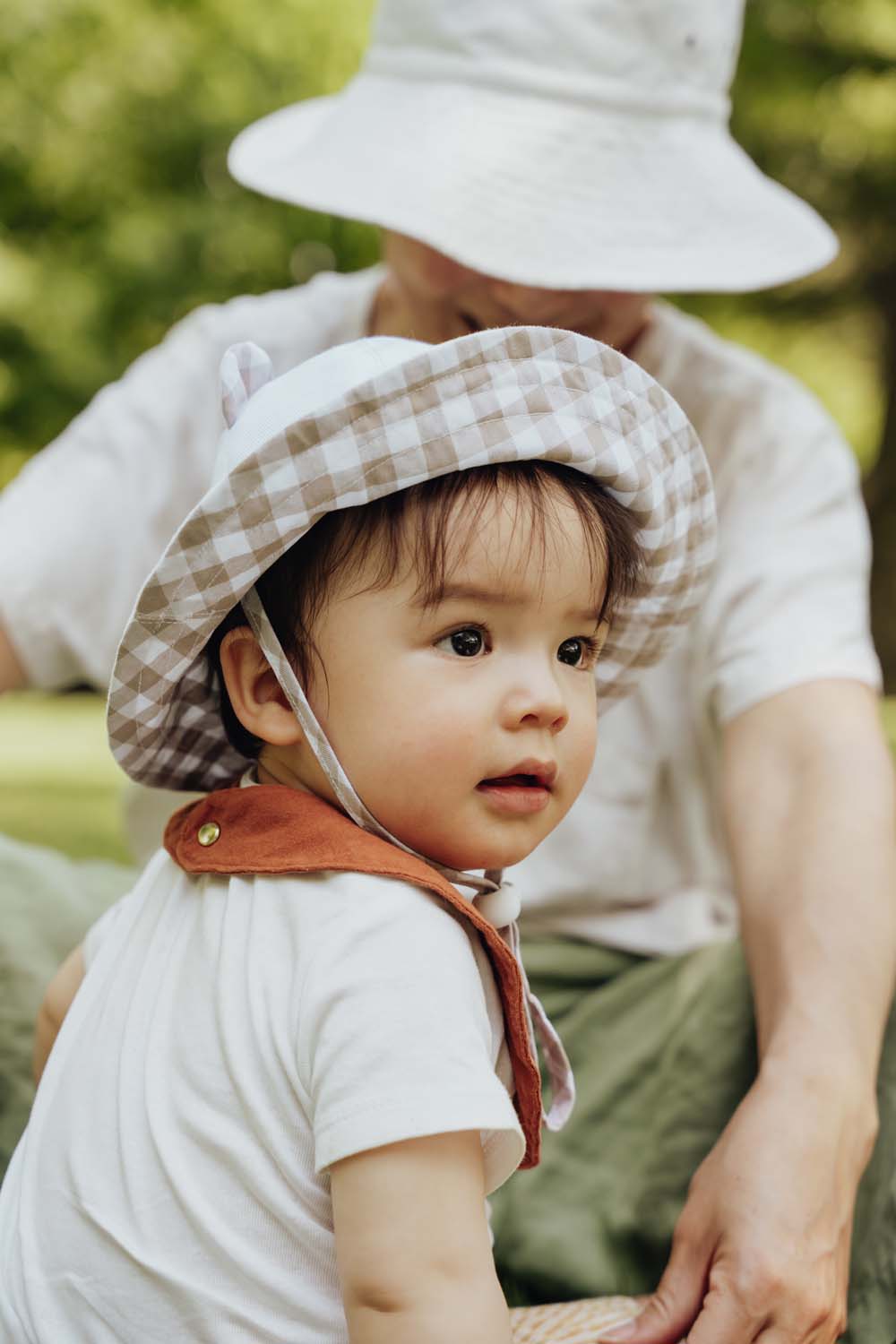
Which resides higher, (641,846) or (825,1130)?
(825,1130)

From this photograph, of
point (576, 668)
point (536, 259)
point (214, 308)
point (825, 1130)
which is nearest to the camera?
point (576, 668)

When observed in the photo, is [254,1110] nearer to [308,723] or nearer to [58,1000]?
[308,723]

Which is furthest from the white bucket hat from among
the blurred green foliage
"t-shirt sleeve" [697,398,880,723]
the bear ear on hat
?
the blurred green foliage

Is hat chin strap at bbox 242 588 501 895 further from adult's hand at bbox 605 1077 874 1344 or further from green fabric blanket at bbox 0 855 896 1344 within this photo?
green fabric blanket at bbox 0 855 896 1344

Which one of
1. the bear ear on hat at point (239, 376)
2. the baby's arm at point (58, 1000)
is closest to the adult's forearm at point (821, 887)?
the baby's arm at point (58, 1000)

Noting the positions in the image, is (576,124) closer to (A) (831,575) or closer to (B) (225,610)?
(A) (831,575)

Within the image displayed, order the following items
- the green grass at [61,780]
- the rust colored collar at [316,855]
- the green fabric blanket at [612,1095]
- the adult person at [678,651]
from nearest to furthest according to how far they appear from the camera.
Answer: the rust colored collar at [316,855] < the adult person at [678,651] < the green fabric blanket at [612,1095] < the green grass at [61,780]

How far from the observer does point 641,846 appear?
6.08 feet

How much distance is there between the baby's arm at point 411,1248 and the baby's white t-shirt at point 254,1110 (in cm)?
2

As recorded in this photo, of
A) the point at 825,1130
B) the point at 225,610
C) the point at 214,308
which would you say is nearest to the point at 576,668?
the point at 225,610

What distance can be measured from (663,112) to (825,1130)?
1066mm

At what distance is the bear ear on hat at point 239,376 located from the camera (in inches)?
43.8

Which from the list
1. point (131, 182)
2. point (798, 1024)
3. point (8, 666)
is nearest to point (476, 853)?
point (798, 1024)

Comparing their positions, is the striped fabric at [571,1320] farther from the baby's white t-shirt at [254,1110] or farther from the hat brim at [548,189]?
the hat brim at [548,189]
